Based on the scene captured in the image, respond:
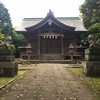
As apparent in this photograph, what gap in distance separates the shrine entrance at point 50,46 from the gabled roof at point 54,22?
62.2 inches

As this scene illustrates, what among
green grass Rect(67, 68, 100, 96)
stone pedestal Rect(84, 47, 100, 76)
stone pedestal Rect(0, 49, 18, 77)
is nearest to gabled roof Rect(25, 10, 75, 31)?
stone pedestal Rect(84, 47, 100, 76)

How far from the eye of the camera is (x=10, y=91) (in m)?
9.42

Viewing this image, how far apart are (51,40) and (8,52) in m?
23.3

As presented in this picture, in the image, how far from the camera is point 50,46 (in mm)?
37344

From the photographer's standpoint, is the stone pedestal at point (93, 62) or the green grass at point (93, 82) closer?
the green grass at point (93, 82)

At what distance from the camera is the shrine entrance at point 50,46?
3612 cm

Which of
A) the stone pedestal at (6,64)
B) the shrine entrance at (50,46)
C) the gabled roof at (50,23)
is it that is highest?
the gabled roof at (50,23)

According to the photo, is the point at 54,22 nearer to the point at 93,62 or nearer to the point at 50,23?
the point at 50,23

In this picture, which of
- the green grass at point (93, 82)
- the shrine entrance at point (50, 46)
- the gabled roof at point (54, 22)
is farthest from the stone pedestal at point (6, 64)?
the shrine entrance at point (50, 46)

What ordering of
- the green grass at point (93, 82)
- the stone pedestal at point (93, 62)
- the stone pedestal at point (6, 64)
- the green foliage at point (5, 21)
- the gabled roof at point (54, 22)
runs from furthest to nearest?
the green foliage at point (5, 21) → the gabled roof at point (54, 22) → the stone pedestal at point (93, 62) → the stone pedestal at point (6, 64) → the green grass at point (93, 82)

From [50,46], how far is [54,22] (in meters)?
3.63

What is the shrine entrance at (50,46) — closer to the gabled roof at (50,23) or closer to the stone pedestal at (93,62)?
the gabled roof at (50,23)

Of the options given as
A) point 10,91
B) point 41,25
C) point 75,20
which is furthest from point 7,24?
point 10,91

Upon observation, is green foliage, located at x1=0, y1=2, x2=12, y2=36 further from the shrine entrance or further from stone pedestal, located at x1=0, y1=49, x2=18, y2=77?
stone pedestal, located at x1=0, y1=49, x2=18, y2=77
